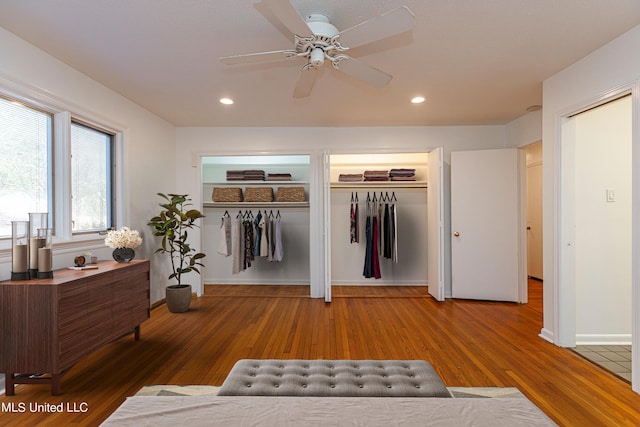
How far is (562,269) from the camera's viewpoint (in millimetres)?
3123

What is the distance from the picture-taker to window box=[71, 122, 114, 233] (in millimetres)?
3316

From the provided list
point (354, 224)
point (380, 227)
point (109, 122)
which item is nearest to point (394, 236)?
point (380, 227)

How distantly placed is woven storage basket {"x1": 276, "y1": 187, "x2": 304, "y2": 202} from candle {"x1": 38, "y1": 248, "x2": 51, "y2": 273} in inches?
129

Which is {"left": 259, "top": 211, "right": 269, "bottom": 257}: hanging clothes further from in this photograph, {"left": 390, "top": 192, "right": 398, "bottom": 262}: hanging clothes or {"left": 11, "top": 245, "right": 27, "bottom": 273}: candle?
{"left": 11, "top": 245, "right": 27, "bottom": 273}: candle

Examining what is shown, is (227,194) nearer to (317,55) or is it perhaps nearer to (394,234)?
(394,234)

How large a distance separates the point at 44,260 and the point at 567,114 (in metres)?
4.35

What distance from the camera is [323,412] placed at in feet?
4.14

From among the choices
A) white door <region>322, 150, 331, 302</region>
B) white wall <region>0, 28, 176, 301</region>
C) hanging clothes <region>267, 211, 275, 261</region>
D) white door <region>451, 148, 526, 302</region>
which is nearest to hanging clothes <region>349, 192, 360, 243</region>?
white door <region>322, 150, 331, 302</region>

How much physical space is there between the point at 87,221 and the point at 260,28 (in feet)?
8.53

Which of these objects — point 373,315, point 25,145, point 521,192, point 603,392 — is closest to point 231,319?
point 373,315

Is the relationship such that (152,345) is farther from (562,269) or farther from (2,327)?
(562,269)

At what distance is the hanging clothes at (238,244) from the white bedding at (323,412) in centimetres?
399

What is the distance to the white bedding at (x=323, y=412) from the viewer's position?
3.94 feet

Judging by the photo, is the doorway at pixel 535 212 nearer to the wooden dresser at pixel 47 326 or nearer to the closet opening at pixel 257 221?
the closet opening at pixel 257 221
